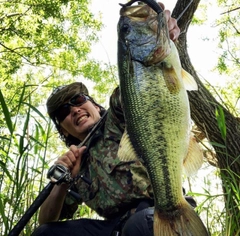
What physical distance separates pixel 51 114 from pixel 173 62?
1.71 metres

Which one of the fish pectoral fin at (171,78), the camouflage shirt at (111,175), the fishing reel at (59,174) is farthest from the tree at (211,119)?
the fish pectoral fin at (171,78)

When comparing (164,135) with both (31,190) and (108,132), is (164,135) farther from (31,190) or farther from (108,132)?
(31,190)

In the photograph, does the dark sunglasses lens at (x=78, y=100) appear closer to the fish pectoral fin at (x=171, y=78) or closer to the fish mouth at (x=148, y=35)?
the fish mouth at (x=148, y=35)

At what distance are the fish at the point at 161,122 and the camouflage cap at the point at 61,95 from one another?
4.59 feet

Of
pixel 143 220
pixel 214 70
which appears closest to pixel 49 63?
pixel 214 70

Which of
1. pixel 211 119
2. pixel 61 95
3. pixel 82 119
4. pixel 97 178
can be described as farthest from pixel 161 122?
pixel 211 119

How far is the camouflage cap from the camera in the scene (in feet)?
11.0

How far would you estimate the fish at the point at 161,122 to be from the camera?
1898 millimetres

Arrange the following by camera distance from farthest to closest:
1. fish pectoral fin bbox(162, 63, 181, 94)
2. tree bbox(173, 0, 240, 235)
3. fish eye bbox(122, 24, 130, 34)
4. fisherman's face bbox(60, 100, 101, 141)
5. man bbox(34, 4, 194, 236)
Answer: tree bbox(173, 0, 240, 235), fisherman's face bbox(60, 100, 101, 141), man bbox(34, 4, 194, 236), fish eye bbox(122, 24, 130, 34), fish pectoral fin bbox(162, 63, 181, 94)

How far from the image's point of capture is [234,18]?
11.2m

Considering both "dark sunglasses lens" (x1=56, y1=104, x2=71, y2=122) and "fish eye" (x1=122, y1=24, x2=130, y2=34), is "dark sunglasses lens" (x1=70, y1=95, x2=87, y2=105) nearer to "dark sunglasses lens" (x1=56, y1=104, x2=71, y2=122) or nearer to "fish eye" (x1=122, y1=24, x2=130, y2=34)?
"dark sunglasses lens" (x1=56, y1=104, x2=71, y2=122)

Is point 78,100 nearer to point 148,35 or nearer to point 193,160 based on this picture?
point 148,35

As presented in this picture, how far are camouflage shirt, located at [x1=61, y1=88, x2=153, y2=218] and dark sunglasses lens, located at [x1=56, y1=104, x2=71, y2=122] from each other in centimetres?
33

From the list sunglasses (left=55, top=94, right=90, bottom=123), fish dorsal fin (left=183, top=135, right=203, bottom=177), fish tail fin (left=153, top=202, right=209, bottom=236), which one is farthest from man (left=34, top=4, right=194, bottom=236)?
fish dorsal fin (left=183, top=135, right=203, bottom=177)
